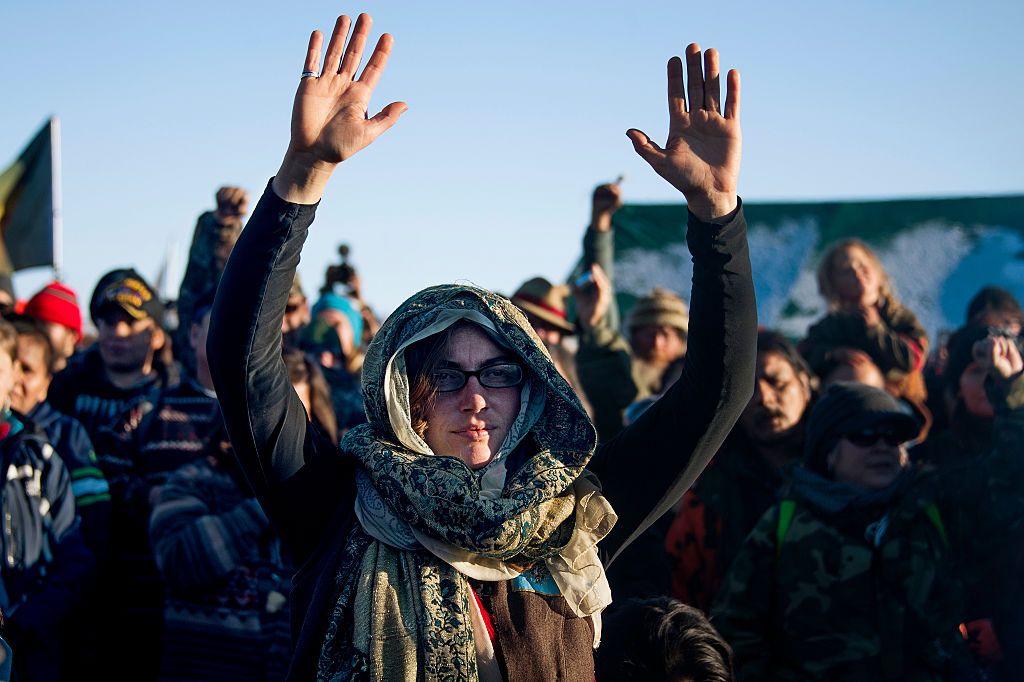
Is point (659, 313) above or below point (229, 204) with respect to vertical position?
below

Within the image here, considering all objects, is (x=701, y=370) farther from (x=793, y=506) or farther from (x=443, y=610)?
(x=793, y=506)

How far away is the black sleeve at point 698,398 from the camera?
239 centimetres

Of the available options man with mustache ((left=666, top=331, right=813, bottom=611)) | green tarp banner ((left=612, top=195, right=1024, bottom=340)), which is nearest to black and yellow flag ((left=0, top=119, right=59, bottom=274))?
green tarp banner ((left=612, top=195, right=1024, bottom=340))

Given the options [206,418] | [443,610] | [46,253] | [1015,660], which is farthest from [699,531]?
[46,253]

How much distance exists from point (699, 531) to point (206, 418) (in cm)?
214

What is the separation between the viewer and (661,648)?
267 cm

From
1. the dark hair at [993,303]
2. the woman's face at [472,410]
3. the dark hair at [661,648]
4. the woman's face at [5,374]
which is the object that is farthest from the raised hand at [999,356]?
the woman's face at [5,374]

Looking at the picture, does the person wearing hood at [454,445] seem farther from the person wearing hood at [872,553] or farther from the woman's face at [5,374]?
the woman's face at [5,374]

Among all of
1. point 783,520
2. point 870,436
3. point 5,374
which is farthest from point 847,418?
point 5,374

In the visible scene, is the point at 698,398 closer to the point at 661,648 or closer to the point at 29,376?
the point at 661,648

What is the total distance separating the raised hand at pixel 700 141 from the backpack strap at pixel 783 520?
79.9 inches

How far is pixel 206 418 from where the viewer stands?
460 centimetres

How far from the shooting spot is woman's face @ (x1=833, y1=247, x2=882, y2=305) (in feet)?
20.6

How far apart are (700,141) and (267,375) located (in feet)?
3.59
